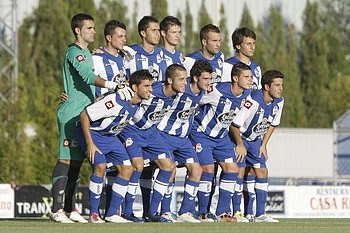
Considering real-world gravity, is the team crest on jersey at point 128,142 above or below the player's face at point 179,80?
below

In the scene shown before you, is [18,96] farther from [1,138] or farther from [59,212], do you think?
[59,212]

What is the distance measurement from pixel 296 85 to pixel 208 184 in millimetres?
32698

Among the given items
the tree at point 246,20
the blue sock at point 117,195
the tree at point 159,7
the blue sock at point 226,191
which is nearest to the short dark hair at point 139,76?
the blue sock at point 117,195

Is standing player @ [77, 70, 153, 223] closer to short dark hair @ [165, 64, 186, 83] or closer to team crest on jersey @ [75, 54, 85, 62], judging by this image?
short dark hair @ [165, 64, 186, 83]

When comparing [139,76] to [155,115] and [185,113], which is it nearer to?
[155,115]

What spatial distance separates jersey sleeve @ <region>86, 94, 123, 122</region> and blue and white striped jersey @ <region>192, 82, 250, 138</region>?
5.25 feet

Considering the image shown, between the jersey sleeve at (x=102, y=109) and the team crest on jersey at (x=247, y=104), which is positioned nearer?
the jersey sleeve at (x=102, y=109)

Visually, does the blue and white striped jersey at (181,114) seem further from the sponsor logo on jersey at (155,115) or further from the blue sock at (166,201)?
the blue sock at (166,201)

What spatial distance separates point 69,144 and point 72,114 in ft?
1.17

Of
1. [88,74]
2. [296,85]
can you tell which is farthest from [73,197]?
[296,85]

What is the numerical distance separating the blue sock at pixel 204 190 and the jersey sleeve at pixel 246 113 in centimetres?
74

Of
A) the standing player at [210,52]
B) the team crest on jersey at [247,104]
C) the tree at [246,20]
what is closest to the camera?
the team crest on jersey at [247,104]

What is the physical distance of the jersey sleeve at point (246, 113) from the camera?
17072mm

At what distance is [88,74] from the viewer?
15695mm
